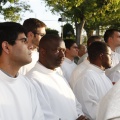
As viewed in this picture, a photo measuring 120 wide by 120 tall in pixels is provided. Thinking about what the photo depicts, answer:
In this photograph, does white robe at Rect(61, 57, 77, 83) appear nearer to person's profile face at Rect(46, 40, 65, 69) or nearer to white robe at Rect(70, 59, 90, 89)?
white robe at Rect(70, 59, 90, 89)

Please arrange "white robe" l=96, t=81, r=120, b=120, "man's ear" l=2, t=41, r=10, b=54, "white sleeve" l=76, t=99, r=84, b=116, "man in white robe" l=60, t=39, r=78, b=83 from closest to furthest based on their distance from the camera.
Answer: "white robe" l=96, t=81, r=120, b=120
"man's ear" l=2, t=41, r=10, b=54
"white sleeve" l=76, t=99, r=84, b=116
"man in white robe" l=60, t=39, r=78, b=83

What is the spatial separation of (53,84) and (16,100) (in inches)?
40.4

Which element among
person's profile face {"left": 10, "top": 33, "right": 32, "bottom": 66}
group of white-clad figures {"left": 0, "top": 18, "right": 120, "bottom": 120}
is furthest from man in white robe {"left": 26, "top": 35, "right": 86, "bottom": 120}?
person's profile face {"left": 10, "top": 33, "right": 32, "bottom": 66}

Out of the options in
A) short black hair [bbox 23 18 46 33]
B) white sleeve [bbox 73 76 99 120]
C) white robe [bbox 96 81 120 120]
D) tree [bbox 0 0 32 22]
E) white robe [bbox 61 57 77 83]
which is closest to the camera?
white robe [bbox 96 81 120 120]

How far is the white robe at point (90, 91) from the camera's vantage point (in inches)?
191

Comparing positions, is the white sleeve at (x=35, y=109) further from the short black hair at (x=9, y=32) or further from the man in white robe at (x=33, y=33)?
the man in white robe at (x=33, y=33)

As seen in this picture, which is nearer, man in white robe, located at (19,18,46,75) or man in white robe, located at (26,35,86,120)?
man in white robe, located at (26,35,86,120)

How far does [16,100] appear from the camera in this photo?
3.34 meters

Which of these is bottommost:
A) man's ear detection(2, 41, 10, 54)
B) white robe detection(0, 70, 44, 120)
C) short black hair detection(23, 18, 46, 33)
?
white robe detection(0, 70, 44, 120)

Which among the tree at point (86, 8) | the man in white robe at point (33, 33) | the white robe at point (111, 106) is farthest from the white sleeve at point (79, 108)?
the tree at point (86, 8)

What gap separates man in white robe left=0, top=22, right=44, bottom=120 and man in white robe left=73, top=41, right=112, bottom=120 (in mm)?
1391

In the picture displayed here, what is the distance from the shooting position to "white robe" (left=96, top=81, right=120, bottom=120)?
7.36 feet

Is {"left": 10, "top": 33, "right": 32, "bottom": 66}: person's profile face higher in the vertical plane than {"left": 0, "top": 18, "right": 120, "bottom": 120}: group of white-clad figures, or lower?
higher

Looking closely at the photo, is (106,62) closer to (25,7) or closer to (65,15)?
(25,7)
